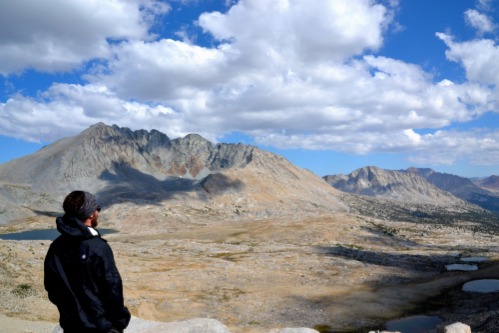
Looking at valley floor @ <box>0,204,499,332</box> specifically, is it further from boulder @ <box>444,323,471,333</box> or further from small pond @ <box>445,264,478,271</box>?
boulder @ <box>444,323,471,333</box>

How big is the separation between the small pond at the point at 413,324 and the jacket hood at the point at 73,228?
1252 inches

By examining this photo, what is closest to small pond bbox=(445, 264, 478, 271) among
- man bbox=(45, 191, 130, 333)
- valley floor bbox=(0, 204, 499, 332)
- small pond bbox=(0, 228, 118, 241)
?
valley floor bbox=(0, 204, 499, 332)

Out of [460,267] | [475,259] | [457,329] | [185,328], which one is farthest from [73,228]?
[475,259]

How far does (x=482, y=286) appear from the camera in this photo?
47.8 meters

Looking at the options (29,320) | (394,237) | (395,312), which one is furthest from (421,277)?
(29,320)

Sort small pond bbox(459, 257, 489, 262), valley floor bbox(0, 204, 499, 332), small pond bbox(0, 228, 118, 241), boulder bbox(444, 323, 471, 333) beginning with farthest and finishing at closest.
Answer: small pond bbox(0, 228, 118, 241), small pond bbox(459, 257, 489, 262), valley floor bbox(0, 204, 499, 332), boulder bbox(444, 323, 471, 333)

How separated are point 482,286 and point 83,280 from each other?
5890cm

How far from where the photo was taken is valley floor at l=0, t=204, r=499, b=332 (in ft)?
100

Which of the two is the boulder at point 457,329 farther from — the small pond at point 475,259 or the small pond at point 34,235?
the small pond at point 34,235

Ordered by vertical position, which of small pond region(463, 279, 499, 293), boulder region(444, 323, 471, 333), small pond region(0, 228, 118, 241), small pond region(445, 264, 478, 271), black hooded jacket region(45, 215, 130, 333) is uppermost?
black hooded jacket region(45, 215, 130, 333)

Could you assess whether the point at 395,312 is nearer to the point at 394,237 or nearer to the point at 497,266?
the point at 497,266

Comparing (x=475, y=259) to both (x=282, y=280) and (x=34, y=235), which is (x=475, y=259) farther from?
(x=34, y=235)

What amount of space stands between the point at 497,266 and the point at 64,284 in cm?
7597

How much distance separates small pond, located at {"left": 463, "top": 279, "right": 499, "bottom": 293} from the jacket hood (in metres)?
54.6
